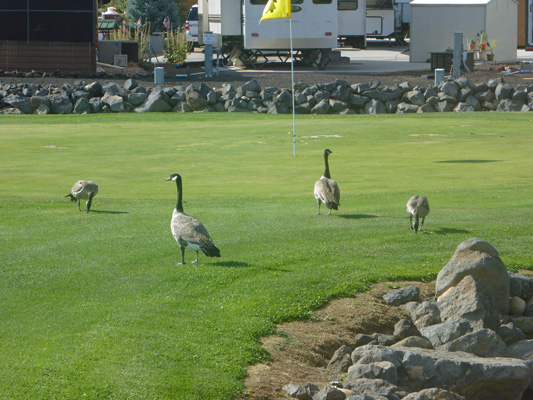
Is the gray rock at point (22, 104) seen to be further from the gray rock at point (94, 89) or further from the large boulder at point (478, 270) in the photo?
the large boulder at point (478, 270)

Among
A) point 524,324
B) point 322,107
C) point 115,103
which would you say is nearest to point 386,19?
point 322,107

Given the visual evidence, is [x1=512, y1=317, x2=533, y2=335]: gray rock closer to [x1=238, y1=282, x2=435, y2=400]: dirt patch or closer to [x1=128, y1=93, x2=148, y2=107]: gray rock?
A: [x1=238, y1=282, x2=435, y2=400]: dirt patch

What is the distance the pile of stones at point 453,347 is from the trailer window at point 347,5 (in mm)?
38673

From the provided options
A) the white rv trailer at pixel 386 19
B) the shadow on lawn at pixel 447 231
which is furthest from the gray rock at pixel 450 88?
the white rv trailer at pixel 386 19

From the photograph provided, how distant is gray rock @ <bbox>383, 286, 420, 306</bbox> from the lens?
9562 millimetres

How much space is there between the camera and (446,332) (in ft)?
28.1

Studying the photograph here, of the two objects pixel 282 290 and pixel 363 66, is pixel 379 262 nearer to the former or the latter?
pixel 282 290

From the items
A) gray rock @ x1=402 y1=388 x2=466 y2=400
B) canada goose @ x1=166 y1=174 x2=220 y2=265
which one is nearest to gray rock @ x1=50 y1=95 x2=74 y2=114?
canada goose @ x1=166 y1=174 x2=220 y2=265

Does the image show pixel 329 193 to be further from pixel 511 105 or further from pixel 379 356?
pixel 511 105

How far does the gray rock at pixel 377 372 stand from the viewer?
7273 millimetres

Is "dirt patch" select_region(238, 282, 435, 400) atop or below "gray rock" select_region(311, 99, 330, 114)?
below

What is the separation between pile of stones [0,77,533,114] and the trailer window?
1743 centimetres

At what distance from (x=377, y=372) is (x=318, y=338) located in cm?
119

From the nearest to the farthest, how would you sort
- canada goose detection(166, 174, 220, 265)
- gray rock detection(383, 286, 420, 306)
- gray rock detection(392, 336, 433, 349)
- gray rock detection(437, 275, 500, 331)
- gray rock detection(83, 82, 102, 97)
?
gray rock detection(392, 336, 433, 349), gray rock detection(437, 275, 500, 331), canada goose detection(166, 174, 220, 265), gray rock detection(383, 286, 420, 306), gray rock detection(83, 82, 102, 97)
